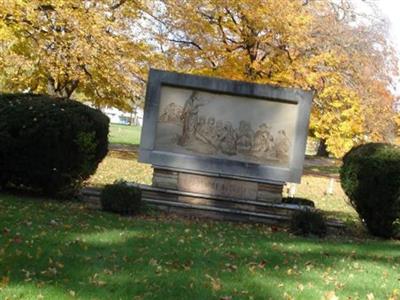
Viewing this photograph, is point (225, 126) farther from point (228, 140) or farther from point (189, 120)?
point (189, 120)

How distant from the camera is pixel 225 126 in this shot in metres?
12.3

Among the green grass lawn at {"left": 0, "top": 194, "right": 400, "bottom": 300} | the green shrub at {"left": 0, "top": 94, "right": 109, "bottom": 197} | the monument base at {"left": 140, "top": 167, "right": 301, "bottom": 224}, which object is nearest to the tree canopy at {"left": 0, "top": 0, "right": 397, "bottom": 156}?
the green shrub at {"left": 0, "top": 94, "right": 109, "bottom": 197}

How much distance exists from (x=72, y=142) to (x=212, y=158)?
3.18m

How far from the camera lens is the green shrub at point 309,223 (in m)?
10.3

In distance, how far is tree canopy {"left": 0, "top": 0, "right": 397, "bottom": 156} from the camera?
18703mm

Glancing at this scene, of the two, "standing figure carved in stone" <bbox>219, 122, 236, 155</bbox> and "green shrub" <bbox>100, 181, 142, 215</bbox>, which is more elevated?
"standing figure carved in stone" <bbox>219, 122, 236, 155</bbox>

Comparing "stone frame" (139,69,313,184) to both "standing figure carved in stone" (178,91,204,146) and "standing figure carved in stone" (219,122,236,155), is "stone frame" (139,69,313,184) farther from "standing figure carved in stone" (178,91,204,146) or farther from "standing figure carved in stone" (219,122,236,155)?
"standing figure carved in stone" (178,91,204,146)

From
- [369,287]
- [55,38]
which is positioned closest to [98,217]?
[369,287]

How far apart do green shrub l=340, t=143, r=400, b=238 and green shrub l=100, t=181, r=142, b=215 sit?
4.42 metres

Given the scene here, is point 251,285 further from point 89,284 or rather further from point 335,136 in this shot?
point 335,136

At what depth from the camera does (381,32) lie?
26250mm

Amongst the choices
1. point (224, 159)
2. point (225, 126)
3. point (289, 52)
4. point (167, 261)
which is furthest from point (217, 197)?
point (289, 52)

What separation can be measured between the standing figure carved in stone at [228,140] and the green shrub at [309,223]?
8.24 ft

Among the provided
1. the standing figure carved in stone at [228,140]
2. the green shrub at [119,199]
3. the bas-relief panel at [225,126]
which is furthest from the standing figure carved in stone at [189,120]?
the green shrub at [119,199]
